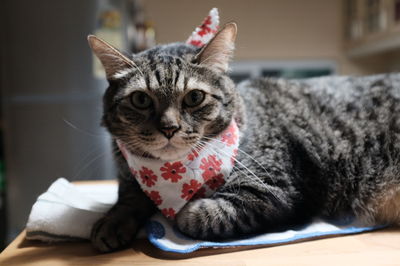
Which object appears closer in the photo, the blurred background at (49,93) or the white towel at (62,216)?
the white towel at (62,216)

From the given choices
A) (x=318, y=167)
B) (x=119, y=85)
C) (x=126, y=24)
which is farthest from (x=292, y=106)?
(x=126, y=24)

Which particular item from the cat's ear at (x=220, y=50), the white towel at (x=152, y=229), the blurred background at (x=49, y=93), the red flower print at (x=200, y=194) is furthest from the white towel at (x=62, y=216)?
the blurred background at (x=49, y=93)

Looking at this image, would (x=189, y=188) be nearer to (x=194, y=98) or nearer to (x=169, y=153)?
(x=169, y=153)

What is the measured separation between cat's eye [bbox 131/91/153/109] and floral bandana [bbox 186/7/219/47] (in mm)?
261

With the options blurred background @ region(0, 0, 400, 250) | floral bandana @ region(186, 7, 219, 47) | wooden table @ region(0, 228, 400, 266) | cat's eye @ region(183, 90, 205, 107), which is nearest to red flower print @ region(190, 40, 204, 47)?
floral bandana @ region(186, 7, 219, 47)

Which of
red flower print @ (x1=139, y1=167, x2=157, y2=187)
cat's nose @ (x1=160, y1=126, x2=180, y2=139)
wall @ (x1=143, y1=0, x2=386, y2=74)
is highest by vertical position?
wall @ (x1=143, y1=0, x2=386, y2=74)

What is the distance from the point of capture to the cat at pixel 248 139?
86cm

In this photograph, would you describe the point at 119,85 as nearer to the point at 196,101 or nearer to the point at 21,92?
the point at 196,101

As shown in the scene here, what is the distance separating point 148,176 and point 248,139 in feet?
0.98

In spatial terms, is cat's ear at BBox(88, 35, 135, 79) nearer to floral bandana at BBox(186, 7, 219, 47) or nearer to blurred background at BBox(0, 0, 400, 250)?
floral bandana at BBox(186, 7, 219, 47)

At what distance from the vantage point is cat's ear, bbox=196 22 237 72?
91cm

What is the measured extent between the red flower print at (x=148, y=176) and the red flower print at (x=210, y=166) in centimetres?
13

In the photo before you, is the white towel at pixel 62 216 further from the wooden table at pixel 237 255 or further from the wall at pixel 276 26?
the wall at pixel 276 26

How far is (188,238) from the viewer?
838mm
